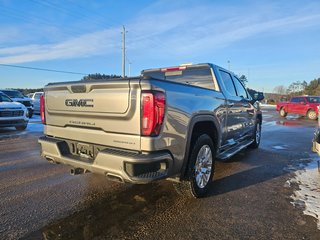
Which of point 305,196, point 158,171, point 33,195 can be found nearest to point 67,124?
point 33,195

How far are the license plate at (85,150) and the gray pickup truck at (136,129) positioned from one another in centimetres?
1

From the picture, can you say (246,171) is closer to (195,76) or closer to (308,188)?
(308,188)

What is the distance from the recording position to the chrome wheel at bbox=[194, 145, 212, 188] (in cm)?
421

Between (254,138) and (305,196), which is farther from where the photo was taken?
(254,138)

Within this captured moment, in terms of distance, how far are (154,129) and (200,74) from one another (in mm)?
2561

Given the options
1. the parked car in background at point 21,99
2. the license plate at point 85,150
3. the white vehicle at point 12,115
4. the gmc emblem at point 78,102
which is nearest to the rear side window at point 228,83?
the gmc emblem at point 78,102

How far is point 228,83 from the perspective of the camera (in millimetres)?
5926

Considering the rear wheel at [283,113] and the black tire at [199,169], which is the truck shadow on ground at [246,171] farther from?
the rear wheel at [283,113]

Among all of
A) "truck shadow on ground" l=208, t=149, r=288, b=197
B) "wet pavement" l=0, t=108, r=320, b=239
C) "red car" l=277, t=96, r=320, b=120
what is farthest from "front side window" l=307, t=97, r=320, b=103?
"wet pavement" l=0, t=108, r=320, b=239

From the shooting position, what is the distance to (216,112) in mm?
4684

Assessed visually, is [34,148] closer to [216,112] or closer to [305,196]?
[216,112]

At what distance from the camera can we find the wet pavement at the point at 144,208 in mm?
3260

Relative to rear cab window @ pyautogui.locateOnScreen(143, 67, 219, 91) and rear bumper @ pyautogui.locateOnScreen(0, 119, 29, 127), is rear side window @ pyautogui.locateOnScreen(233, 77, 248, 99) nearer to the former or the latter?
rear cab window @ pyautogui.locateOnScreen(143, 67, 219, 91)

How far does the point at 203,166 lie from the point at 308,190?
1843mm
